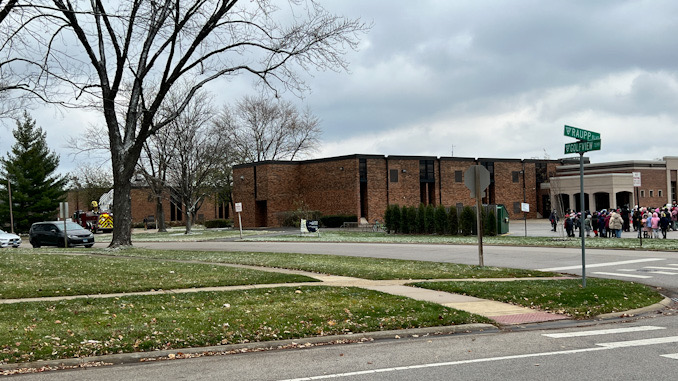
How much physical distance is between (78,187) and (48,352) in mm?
Answer: 88787

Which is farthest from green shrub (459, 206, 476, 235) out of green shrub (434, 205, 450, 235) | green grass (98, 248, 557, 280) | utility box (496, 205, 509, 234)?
green grass (98, 248, 557, 280)

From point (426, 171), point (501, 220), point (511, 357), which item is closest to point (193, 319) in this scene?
point (511, 357)

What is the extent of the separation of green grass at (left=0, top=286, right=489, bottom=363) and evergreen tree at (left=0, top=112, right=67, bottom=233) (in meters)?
59.0

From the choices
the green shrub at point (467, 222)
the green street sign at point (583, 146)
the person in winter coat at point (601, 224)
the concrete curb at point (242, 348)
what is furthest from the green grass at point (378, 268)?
the green shrub at point (467, 222)

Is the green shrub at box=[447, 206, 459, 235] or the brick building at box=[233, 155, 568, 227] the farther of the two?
the brick building at box=[233, 155, 568, 227]

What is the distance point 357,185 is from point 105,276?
44473 mm

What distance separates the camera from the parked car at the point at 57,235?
34.8 meters

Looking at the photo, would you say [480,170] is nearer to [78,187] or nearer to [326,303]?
[326,303]

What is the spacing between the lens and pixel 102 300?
1170cm

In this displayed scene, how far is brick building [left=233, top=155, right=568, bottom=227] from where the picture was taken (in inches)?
2365

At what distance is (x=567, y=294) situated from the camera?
12.5m

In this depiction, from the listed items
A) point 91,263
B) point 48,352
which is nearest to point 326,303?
point 48,352

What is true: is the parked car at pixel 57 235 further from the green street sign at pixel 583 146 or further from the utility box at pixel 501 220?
A: the green street sign at pixel 583 146

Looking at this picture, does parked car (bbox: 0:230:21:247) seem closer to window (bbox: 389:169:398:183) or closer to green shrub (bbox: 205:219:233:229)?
window (bbox: 389:169:398:183)
